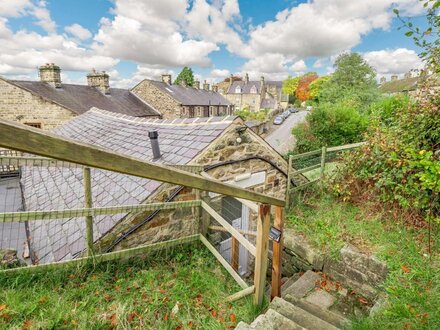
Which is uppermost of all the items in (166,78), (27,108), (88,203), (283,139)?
(166,78)

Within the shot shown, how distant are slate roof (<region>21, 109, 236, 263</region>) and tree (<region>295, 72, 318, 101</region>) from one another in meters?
75.2

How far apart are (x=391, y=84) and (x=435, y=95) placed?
6754 cm

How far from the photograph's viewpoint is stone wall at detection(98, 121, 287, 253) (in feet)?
12.3

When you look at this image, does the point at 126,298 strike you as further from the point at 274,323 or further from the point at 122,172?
the point at 122,172

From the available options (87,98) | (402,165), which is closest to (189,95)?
(87,98)

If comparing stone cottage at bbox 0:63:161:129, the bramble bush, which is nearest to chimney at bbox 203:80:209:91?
stone cottage at bbox 0:63:161:129

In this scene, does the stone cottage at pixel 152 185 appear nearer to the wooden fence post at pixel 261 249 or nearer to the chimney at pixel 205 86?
the wooden fence post at pixel 261 249

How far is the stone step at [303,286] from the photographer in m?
3.98

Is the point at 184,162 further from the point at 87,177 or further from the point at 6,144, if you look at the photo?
the point at 6,144

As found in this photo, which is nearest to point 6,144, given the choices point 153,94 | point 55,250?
point 55,250

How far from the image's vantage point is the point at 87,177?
3.00 m

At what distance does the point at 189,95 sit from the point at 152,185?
30.9 metres

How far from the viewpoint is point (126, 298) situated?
275 centimetres

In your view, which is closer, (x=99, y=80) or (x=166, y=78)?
(x=99, y=80)
